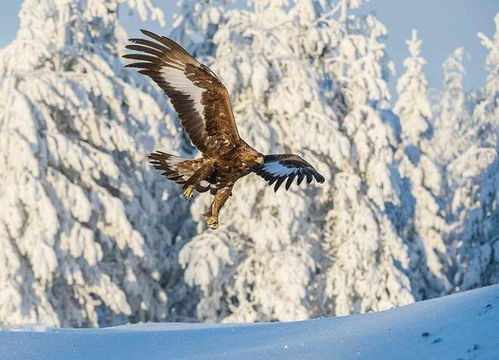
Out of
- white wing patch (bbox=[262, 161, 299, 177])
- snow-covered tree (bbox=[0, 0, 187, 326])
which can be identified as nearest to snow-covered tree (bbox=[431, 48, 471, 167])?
snow-covered tree (bbox=[0, 0, 187, 326])

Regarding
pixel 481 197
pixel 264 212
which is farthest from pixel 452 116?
pixel 264 212

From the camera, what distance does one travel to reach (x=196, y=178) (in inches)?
303

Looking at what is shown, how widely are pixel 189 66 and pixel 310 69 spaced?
1554 cm

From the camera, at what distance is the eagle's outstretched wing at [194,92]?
7.92 metres

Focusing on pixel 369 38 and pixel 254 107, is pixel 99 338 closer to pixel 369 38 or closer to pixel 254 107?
pixel 254 107

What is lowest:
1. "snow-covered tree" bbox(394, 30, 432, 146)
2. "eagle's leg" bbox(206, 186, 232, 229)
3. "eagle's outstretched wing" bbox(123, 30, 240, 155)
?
"eagle's leg" bbox(206, 186, 232, 229)

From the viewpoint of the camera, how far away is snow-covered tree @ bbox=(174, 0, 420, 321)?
72.9 feet

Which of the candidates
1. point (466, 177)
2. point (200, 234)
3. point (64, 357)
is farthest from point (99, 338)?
point (466, 177)

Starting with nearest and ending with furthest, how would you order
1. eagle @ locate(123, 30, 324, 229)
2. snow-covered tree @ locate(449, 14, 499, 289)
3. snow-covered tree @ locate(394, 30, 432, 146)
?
eagle @ locate(123, 30, 324, 229)
snow-covered tree @ locate(449, 14, 499, 289)
snow-covered tree @ locate(394, 30, 432, 146)

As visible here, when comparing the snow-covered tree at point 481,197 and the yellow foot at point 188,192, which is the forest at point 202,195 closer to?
the snow-covered tree at point 481,197

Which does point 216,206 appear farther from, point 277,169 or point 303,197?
point 303,197

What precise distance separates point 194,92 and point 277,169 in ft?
2.96

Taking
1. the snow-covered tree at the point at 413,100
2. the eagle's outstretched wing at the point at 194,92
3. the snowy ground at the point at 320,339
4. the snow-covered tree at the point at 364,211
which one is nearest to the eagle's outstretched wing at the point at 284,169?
the eagle's outstretched wing at the point at 194,92

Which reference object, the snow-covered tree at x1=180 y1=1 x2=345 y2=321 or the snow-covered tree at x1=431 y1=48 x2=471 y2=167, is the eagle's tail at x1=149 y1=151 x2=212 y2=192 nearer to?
the snow-covered tree at x1=180 y1=1 x2=345 y2=321
